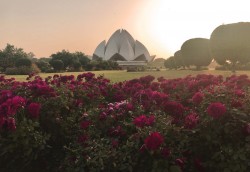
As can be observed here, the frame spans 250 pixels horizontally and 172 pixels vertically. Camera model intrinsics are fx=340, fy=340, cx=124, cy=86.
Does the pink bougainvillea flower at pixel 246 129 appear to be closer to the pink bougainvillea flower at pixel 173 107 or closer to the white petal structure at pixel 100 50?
the pink bougainvillea flower at pixel 173 107

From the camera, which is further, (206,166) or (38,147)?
(38,147)

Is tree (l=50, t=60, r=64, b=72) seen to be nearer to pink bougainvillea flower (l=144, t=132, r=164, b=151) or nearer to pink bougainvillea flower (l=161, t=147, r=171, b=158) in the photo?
pink bougainvillea flower (l=161, t=147, r=171, b=158)

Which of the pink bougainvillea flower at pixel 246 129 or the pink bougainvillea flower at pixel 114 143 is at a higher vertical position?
the pink bougainvillea flower at pixel 246 129

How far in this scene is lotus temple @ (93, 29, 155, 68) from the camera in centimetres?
10311

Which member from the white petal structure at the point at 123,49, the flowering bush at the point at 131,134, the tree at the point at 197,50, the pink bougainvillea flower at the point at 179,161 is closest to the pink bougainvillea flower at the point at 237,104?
the flowering bush at the point at 131,134

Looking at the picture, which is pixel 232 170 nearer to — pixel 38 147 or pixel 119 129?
pixel 119 129

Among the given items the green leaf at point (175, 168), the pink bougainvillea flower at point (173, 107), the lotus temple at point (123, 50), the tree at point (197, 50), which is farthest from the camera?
the lotus temple at point (123, 50)

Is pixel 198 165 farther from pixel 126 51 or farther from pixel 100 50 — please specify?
pixel 100 50

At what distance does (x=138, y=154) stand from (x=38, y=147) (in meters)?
1.52

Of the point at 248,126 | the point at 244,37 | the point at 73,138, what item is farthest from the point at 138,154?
the point at 244,37

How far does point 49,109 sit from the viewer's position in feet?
17.1

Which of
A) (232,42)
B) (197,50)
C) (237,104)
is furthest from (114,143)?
(197,50)

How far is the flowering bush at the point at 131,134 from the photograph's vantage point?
3791mm

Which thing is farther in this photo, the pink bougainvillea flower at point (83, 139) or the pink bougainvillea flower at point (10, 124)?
the pink bougainvillea flower at point (83, 139)
